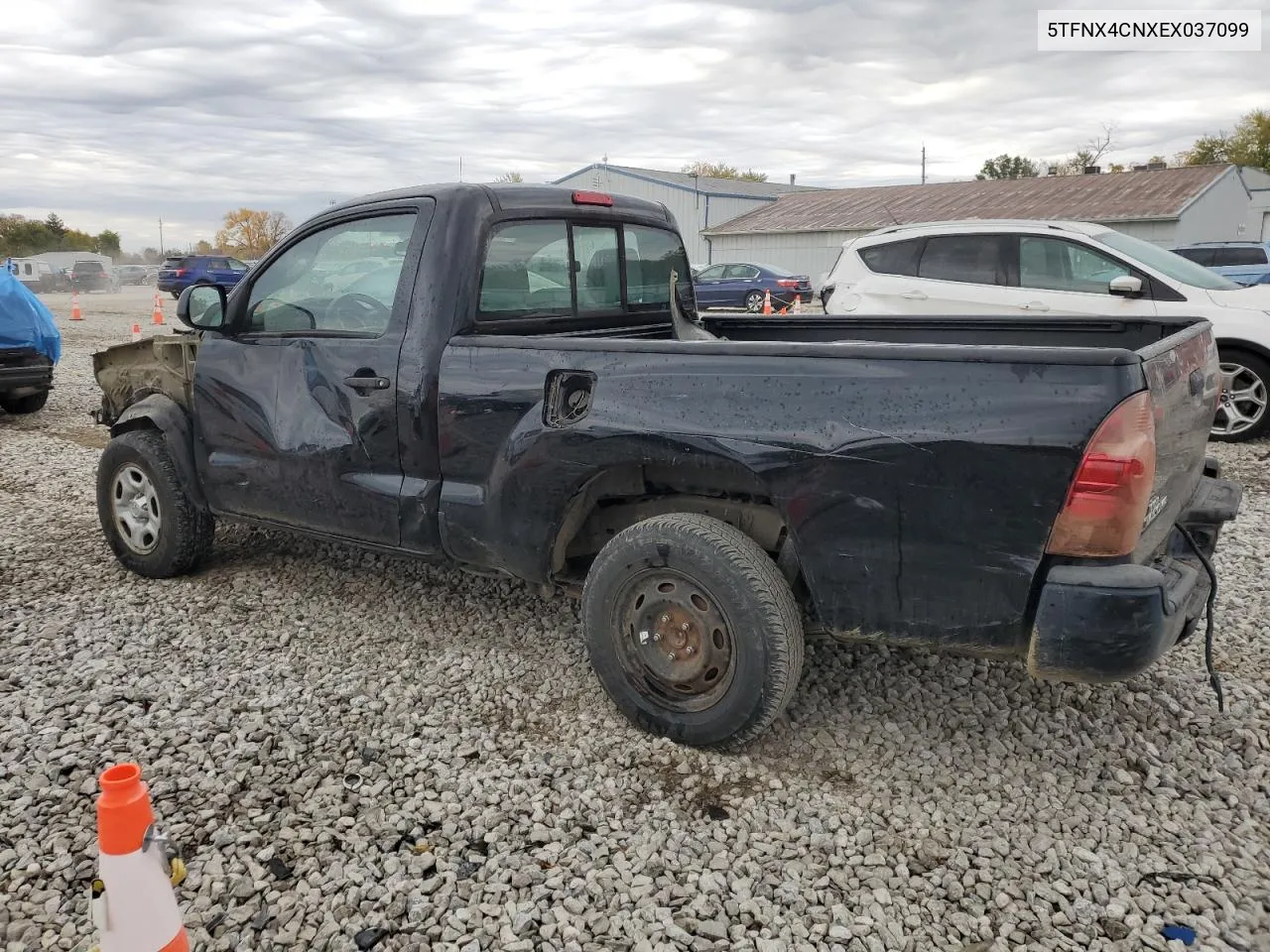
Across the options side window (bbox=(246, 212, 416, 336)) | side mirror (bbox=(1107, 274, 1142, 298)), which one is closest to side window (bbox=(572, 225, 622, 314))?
side window (bbox=(246, 212, 416, 336))

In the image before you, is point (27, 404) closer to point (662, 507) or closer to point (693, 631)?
point (662, 507)

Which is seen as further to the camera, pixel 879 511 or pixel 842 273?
pixel 842 273

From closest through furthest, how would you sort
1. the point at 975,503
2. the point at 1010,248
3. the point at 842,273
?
the point at 975,503 < the point at 1010,248 < the point at 842,273

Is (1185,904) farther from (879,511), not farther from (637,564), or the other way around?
(637,564)

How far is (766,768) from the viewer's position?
311 cm

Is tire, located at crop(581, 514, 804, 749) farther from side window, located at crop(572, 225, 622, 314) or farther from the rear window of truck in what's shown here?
side window, located at crop(572, 225, 622, 314)

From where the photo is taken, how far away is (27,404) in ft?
32.4

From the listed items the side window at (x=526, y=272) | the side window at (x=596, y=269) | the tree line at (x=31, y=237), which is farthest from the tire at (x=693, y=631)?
the tree line at (x=31, y=237)

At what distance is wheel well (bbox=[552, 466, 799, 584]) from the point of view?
→ 3100 millimetres

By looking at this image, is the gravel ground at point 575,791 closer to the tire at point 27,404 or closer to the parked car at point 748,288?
the tire at point 27,404

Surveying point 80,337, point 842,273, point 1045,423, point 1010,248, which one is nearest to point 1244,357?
point 1010,248

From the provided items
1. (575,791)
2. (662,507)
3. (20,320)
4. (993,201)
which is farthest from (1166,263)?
(993,201)

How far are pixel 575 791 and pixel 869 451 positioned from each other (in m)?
1.40

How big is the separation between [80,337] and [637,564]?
1905 cm
